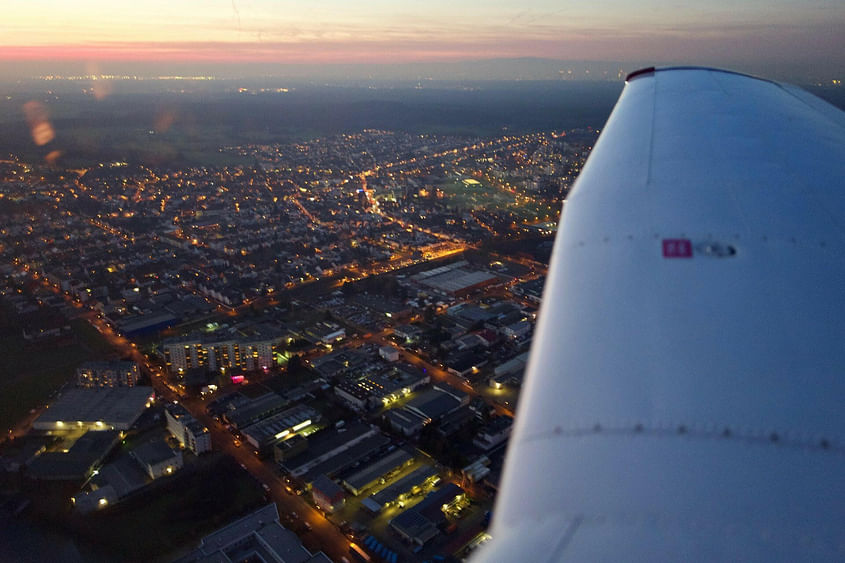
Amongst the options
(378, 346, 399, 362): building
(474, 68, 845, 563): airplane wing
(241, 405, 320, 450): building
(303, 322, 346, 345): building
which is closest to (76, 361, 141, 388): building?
(241, 405, 320, 450): building

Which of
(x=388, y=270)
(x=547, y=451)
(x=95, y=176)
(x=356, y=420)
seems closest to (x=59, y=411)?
(x=356, y=420)

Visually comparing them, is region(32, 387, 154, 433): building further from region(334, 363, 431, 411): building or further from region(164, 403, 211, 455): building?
region(334, 363, 431, 411): building

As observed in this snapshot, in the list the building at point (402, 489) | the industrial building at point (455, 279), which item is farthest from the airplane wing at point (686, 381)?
the industrial building at point (455, 279)

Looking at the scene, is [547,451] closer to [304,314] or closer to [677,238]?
[677,238]

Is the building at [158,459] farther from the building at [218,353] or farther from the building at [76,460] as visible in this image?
the building at [218,353]

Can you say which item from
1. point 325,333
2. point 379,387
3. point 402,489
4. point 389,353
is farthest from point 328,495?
point 325,333

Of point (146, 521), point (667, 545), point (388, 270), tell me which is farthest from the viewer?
point (388, 270)
